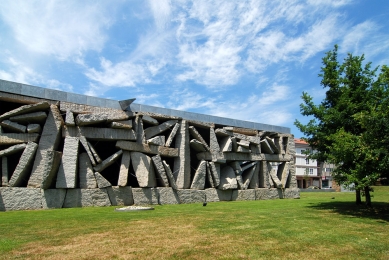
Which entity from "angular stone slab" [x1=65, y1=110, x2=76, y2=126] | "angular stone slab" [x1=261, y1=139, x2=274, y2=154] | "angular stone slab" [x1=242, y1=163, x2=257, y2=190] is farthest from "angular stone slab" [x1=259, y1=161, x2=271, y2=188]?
"angular stone slab" [x1=65, y1=110, x2=76, y2=126]

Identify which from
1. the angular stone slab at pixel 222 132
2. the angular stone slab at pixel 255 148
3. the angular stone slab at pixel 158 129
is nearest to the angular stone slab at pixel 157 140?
the angular stone slab at pixel 158 129

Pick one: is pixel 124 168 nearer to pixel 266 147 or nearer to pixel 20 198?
pixel 20 198

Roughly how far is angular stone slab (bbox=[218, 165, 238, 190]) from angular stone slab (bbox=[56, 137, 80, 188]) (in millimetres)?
8644

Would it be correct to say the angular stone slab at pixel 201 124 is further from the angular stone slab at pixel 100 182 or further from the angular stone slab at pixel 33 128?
the angular stone slab at pixel 33 128

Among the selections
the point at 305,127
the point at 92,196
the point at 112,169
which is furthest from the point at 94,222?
the point at 305,127

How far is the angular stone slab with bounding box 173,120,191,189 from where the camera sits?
55.6 ft

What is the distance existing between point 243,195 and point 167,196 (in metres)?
5.73

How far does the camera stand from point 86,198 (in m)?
14.1

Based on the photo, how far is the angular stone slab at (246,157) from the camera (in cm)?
1848

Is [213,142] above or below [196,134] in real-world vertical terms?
below

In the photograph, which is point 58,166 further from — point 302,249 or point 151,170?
point 302,249

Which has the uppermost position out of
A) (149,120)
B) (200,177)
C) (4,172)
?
(149,120)

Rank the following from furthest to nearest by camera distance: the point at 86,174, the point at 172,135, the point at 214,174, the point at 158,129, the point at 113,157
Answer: the point at 214,174 → the point at 172,135 → the point at 158,129 → the point at 113,157 → the point at 86,174

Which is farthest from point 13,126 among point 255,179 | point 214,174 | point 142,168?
point 255,179
